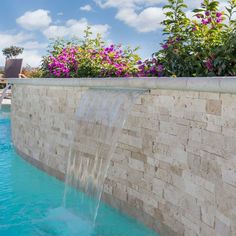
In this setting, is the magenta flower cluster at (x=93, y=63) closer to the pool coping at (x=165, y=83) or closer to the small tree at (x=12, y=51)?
the pool coping at (x=165, y=83)

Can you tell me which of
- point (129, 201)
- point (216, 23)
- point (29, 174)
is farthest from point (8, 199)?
point (216, 23)

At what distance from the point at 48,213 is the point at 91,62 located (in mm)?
3605

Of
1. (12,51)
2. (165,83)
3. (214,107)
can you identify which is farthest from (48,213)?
(12,51)

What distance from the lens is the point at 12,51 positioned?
61.8 metres

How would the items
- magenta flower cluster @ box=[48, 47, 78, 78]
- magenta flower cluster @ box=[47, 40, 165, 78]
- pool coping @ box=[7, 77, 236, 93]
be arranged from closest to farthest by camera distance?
pool coping @ box=[7, 77, 236, 93] → magenta flower cluster @ box=[47, 40, 165, 78] → magenta flower cluster @ box=[48, 47, 78, 78]

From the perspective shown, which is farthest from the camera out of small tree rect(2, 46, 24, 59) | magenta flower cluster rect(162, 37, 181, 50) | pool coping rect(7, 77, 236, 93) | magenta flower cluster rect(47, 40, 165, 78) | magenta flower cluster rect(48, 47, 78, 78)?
small tree rect(2, 46, 24, 59)

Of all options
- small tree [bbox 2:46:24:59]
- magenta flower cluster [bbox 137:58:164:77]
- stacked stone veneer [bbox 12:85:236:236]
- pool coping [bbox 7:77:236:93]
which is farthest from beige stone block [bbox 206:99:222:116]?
small tree [bbox 2:46:24:59]

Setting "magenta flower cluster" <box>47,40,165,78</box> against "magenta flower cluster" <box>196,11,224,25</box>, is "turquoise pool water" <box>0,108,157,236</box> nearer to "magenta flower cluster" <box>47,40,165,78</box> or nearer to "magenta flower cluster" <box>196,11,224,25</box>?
"magenta flower cluster" <box>47,40,165,78</box>

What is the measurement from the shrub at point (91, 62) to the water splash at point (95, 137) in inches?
64.1

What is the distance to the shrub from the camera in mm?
7370

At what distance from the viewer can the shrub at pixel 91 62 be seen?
7.37m

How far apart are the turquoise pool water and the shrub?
2.30 m

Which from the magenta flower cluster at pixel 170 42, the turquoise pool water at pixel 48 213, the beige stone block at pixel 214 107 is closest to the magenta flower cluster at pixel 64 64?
the turquoise pool water at pixel 48 213

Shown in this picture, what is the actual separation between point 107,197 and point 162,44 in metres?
2.46
